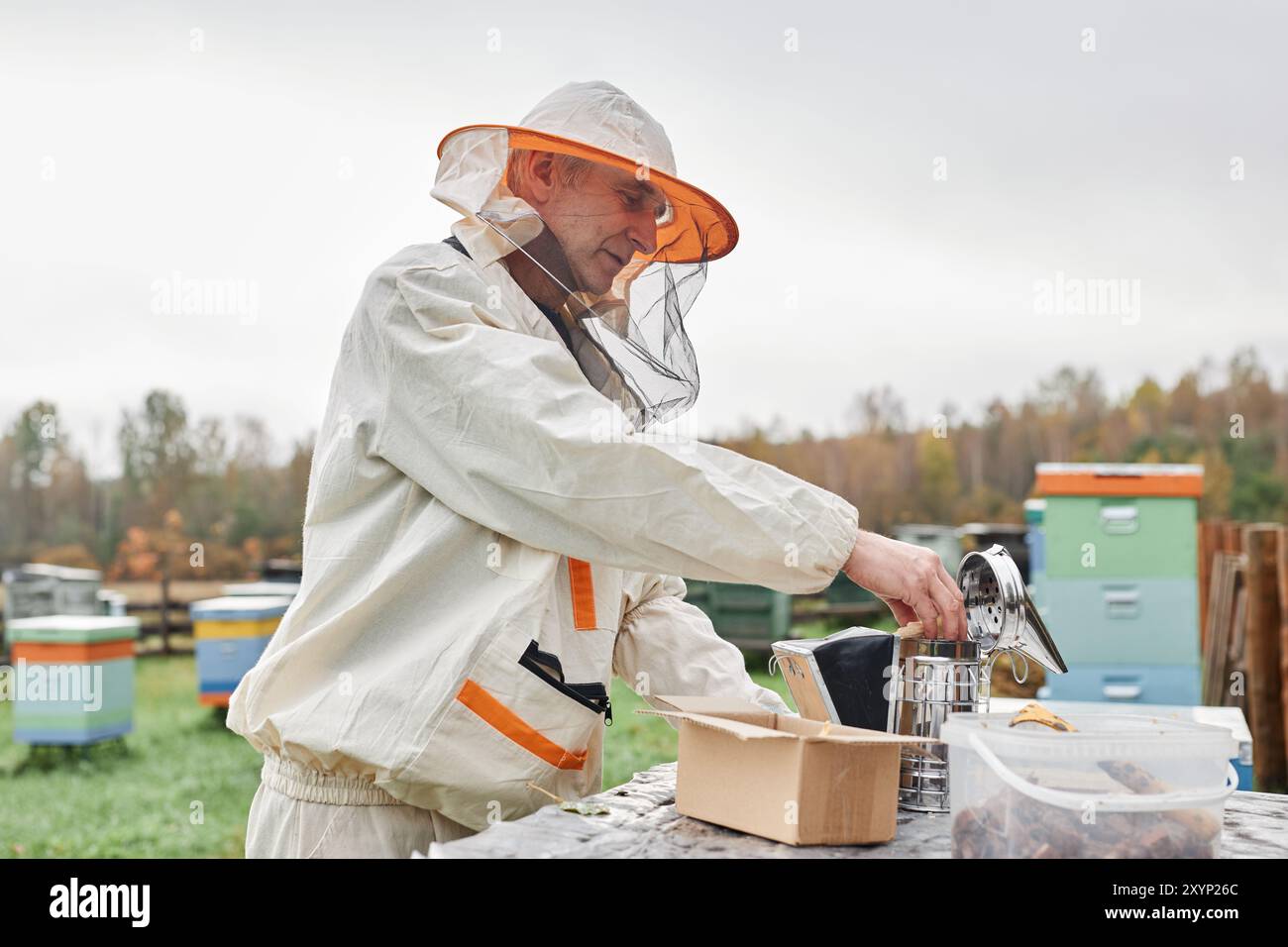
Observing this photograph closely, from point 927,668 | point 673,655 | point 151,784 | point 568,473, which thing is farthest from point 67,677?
point 927,668

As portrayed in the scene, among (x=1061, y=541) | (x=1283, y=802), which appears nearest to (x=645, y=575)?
(x=1283, y=802)

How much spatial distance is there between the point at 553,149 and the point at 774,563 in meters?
0.86

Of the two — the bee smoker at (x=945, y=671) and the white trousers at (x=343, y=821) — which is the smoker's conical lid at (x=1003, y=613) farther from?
the white trousers at (x=343, y=821)

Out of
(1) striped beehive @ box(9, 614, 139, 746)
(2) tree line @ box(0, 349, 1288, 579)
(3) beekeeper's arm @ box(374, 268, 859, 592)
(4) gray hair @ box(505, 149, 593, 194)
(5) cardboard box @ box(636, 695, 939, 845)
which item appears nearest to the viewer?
(5) cardboard box @ box(636, 695, 939, 845)

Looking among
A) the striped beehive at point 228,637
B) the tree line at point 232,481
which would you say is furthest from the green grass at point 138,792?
the tree line at point 232,481

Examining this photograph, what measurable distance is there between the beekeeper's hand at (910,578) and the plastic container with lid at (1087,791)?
0.25 metres

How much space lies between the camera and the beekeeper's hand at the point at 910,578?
166cm

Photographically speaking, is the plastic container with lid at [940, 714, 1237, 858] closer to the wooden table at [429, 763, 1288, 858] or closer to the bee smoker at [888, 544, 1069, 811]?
the wooden table at [429, 763, 1288, 858]

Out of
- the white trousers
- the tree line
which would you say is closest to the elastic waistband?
the white trousers

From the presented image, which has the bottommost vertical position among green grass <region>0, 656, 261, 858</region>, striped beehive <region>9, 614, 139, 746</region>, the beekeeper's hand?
green grass <region>0, 656, 261, 858</region>

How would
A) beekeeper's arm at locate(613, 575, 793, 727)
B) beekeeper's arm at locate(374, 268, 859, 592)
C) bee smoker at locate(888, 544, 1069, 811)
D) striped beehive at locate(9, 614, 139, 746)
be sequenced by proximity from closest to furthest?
1. beekeeper's arm at locate(374, 268, 859, 592)
2. bee smoker at locate(888, 544, 1069, 811)
3. beekeeper's arm at locate(613, 575, 793, 727)
4. striped beehive at locate(9, 614, 139, 746)

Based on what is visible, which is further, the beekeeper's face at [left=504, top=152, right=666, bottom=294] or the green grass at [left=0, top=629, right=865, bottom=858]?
the green grass at [left=0, top=629, right=865, bottom=858]

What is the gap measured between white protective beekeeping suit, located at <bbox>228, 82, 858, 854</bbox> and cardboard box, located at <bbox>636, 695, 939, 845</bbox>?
24cm

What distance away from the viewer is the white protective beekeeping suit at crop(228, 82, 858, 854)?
5.27 feet
